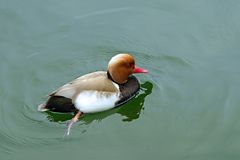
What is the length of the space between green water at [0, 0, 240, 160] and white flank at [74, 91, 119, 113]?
114 millimetres

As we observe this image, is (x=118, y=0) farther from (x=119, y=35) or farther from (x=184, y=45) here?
(x=184, y=45)

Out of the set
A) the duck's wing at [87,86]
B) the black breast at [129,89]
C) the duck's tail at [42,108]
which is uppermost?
the black breast at [129,89]

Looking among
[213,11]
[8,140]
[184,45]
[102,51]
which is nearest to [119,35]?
[102,51]

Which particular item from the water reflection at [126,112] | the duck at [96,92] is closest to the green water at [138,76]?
the water reflection at [126,112]

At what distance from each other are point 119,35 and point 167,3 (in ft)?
2.98

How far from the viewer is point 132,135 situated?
4.87 metres

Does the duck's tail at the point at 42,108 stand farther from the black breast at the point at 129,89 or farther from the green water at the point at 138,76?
the black breast at the point at 129,89

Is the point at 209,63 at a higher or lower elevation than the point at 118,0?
lower

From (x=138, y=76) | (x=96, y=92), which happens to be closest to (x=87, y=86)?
(x=96, y=92)

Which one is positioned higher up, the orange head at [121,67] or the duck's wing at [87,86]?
the orange head at [121,67]

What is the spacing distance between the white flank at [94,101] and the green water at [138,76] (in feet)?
0.38

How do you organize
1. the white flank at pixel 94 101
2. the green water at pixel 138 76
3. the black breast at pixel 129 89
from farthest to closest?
the black breast at pixel 129 89 < the white flank at pixel 94 101 < the green water at pixel 138 76

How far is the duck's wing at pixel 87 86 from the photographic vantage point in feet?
15.8

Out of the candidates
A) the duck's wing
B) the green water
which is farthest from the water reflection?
the duck's wing
